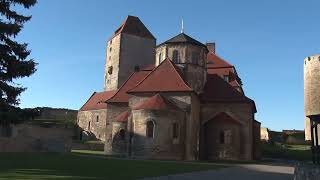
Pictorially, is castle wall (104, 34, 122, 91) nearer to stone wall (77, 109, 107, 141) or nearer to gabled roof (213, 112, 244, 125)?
stone wall (77, 109, 107, 141)

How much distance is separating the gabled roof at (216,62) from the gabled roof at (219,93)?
892 cm

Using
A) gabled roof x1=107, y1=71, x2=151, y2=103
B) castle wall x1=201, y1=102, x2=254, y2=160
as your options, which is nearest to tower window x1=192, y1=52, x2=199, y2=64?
castle wall x1=201, y1=102, x2=254, y2=160

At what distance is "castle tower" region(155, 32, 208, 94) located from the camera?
41.8 meters

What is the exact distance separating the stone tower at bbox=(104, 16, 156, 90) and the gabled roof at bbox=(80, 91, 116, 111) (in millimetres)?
1633

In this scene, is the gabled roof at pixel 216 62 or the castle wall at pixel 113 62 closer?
the gabled roof at pixel 216 62

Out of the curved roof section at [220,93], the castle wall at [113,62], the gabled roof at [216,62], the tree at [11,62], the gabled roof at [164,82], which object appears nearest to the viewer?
the tree at [11,62]

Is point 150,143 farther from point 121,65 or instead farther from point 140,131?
point 121,65

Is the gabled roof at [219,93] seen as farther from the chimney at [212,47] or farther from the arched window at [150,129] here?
the chimney at [212,47]

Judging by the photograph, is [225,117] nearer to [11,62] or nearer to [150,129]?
[150,129]

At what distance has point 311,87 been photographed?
63.5 meters

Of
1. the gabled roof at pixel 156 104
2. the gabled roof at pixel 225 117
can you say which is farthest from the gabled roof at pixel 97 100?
the gabled roof at pixel 156 104

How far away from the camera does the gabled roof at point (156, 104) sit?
34.4 m

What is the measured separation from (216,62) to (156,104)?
20.8 meters

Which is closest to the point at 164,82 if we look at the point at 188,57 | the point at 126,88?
the point at 188,57
